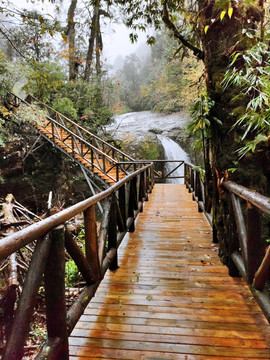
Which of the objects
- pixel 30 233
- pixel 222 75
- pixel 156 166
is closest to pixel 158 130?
pixel 156 166

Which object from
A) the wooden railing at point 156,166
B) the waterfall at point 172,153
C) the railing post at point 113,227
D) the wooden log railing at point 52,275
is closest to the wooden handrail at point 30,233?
the wooden log railing at point 52,275

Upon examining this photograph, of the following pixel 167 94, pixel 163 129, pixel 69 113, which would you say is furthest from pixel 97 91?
pixel 167 94

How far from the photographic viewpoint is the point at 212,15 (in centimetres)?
286

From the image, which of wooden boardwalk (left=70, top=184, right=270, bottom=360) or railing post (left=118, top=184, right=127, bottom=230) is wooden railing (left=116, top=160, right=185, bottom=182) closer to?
railing post (left=118, top=184, right=127, bottom=230)

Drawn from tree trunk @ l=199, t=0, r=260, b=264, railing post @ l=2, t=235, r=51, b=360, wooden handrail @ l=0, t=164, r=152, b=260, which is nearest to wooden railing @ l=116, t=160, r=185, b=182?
tree trunk @ l=199, t=0, r=260, b=264

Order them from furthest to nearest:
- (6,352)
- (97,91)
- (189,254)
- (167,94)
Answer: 1. (167,94)
2. (97,91)
3. (189,254)
4. (6,352)

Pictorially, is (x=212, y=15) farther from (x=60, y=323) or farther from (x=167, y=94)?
(x=167, y=94)

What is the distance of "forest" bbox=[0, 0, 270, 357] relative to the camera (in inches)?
104

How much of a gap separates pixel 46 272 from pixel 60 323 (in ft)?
1.00

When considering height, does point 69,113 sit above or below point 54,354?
above

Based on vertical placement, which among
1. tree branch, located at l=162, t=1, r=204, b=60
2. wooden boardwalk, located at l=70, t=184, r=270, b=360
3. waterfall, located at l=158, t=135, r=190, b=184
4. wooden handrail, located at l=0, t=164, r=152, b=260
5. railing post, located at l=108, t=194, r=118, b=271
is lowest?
wooden boardwalk, located at l=70, t=184, r=270, b=360

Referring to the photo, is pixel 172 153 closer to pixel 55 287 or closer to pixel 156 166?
pixel 156 166

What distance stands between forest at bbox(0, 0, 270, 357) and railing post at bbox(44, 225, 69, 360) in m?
1.43

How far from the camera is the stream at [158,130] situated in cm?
1611
